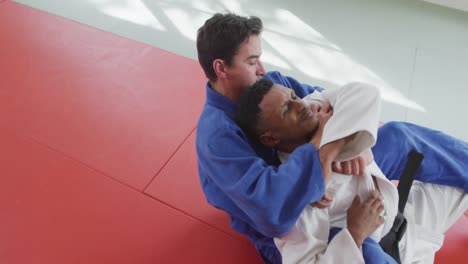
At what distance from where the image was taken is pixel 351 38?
3258mm

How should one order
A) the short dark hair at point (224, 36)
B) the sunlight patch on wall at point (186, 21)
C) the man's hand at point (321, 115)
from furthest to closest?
the sunlight patch on wall at point (186, 21)
the short dark hair at point (224, 36)
the man's hand at point (321, 115)

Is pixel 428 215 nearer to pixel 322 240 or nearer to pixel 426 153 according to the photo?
pixel 426 153

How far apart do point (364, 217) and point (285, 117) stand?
0.45 metres

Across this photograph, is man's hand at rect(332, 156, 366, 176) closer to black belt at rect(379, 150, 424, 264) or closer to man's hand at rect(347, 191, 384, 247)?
man's hand at rect(347, 191, 384, 247)

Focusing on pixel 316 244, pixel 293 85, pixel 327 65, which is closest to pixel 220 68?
pixel 293 85

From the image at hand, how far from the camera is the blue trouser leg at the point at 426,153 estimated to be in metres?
1.44

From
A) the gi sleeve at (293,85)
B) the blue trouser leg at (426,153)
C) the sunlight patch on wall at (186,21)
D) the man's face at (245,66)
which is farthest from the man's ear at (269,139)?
the sunlight patch on wall at (186,21)

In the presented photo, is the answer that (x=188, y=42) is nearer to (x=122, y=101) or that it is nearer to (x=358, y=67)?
(x=122, y=101)

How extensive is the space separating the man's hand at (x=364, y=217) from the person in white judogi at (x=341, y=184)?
0.03m

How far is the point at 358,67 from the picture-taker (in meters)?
2.95

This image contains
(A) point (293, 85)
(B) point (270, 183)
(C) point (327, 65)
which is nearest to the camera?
(B) point (270, 183)

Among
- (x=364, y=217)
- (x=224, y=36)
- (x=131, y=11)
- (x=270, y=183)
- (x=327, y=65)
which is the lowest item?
(x=131, y=11)

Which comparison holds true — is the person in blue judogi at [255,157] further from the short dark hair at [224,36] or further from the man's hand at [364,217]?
the man's hand at [364,217]

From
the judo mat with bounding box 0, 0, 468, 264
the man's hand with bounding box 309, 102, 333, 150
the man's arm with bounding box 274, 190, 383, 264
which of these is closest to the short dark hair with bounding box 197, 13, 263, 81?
the man's hand with bounding box 309, 102, 333, 150
